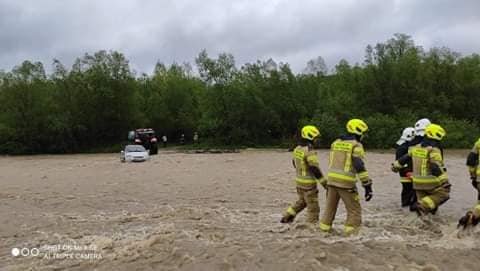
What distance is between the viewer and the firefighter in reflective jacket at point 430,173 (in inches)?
355

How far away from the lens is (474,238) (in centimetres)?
809

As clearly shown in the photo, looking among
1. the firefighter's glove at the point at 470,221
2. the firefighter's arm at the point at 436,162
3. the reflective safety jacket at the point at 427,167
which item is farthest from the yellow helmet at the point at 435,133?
the firefighter's glove at the point at 470,221

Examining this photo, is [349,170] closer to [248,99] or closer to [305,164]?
[305,164]

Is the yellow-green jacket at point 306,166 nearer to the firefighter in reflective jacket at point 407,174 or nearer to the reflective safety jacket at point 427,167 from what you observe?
the reflective safety jacket at point 427,167

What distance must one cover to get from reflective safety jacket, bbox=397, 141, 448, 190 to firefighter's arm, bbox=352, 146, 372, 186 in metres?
1.75

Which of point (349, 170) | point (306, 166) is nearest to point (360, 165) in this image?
point (349, 170)

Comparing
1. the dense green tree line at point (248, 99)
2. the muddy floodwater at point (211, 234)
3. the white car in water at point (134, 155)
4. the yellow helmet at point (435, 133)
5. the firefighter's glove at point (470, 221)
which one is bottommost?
the muddy floodwater at point (211, 234)

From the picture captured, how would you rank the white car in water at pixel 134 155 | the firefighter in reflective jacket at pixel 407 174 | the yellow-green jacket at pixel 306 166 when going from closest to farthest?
the yellow-green jacket at pixel 306 166
the firefighter in reflective jacket at pixel 407 174
the white car in water at pixel 134 155

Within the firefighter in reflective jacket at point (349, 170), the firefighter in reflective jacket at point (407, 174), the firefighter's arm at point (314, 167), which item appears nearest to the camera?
the firefighter in reflective jacket at point (349, 170)

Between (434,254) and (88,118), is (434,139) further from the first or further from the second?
(88,118)

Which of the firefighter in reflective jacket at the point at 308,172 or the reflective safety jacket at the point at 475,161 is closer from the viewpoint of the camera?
the firefighter in reflective jacket at the point at 308,172

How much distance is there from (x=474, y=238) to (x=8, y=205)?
1265cm

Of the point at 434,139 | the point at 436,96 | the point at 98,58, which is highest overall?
the point at 98,58

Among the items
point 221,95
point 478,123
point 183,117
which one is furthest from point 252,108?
point 478,123
